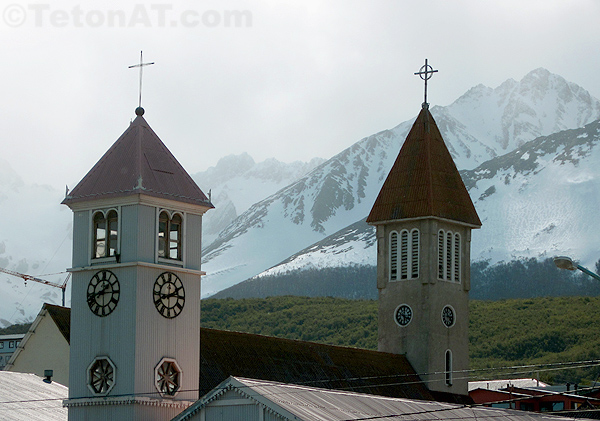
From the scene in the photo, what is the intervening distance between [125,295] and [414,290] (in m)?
23.0

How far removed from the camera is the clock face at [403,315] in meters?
64.3

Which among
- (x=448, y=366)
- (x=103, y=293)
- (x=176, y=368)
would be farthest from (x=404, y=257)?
(x=103, y=293)

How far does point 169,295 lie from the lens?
45281 millimetres

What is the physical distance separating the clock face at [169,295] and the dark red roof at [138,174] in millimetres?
2728

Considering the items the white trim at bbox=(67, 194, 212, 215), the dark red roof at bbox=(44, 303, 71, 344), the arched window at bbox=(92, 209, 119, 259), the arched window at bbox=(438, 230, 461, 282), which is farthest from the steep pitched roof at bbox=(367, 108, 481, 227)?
the arched window at bbox=(92, 209, 119, 259)

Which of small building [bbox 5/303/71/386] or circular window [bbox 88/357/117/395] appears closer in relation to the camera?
circular window [bbox 88/357/117/395]

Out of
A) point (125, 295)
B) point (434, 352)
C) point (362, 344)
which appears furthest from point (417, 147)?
point (362, 344)

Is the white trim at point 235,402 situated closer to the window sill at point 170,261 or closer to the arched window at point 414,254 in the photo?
the window sill at point 170,261

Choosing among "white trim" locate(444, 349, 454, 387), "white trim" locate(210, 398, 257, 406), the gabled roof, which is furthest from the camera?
"white trim" locate(444, 349, 454, 387)

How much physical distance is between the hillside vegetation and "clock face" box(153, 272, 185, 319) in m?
72.7

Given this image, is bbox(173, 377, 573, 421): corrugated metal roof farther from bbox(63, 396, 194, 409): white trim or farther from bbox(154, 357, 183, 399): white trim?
bbox(154, 357, 183, 399): white trim

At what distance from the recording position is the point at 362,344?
403 feet

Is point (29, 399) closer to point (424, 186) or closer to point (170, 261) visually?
point (170, 261)

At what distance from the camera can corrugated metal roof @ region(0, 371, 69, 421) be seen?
46969mm
